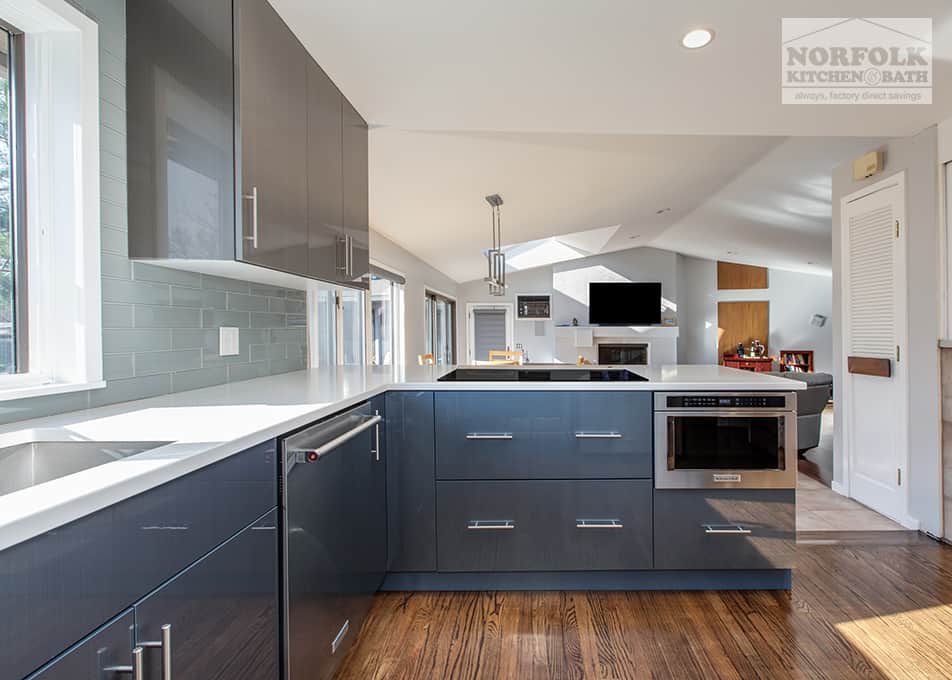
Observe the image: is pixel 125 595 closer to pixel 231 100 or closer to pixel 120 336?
pixel 120 336

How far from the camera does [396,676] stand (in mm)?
1694

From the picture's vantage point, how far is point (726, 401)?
2.13 meters

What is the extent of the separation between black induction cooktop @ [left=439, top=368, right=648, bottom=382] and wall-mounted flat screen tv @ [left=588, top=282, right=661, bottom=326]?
7576mm

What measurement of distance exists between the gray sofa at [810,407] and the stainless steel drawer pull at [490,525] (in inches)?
130

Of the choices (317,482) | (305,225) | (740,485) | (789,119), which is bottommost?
(740,485)

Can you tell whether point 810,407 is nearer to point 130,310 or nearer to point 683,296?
point 130,310

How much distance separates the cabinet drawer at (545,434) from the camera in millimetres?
2156

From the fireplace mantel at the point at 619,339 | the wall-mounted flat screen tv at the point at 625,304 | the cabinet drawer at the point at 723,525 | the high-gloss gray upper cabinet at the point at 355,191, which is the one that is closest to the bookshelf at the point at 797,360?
the fireplace mantel at the point at 619,339

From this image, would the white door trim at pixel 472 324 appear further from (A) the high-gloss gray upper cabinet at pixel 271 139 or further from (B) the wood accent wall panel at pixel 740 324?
(A) the high-gloss gray upper cabinet at pixel 271 139

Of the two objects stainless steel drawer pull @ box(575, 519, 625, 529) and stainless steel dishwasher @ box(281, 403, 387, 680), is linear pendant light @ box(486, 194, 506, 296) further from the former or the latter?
stainless steel dishwasher @ box(281, 403, 387, 680)

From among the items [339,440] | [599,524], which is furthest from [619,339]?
[339,440]

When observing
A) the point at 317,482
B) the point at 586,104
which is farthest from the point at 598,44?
the point at 317,482

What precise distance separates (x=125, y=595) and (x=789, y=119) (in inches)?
119

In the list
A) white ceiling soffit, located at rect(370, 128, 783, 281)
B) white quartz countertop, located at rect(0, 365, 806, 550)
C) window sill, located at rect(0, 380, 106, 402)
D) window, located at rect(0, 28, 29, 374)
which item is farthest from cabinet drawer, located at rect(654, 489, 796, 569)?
white ceiling soffit, located at rect(370, 128, 783, 281)
